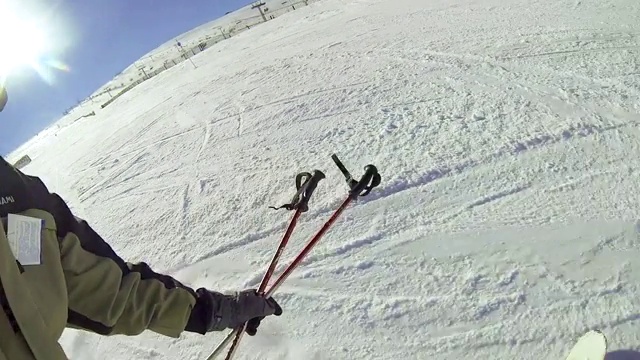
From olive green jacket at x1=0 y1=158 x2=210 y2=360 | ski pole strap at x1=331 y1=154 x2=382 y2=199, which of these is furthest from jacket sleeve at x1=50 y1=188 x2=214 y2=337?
ski pole strap at x1=331 y1=154 x2=382 y2=199

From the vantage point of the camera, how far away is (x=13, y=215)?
1.48 meters

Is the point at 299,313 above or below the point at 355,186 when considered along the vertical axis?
below

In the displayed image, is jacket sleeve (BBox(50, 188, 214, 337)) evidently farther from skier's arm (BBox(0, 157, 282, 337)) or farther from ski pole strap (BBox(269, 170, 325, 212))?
ski pole strap (BBox(269, 170, 325, 212))

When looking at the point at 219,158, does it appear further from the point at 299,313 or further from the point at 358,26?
the point at 358,26

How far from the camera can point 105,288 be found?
1.71m

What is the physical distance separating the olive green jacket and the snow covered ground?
1.37 meters

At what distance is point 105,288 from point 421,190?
3.00m

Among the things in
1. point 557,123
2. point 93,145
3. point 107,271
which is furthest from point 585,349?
point 93,145

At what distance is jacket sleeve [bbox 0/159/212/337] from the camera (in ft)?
5.36

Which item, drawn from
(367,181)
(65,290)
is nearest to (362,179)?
(367,181)

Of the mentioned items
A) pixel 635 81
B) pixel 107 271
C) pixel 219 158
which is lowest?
pixel 635 81

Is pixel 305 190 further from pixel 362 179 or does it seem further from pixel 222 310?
pixel 222 310

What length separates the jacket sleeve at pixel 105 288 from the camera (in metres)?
1.63

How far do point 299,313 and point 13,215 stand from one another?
217 centimetres
